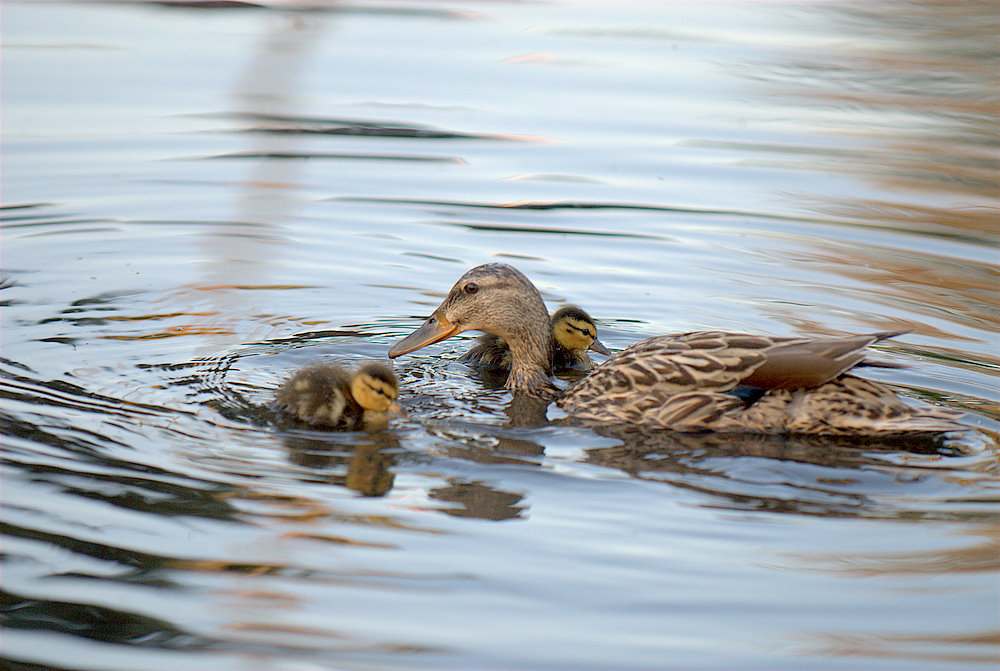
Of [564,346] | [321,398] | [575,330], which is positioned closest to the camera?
[321,398]

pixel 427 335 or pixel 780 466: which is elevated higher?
pixel 427 335

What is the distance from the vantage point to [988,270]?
25.2 ft

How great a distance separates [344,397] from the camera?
16.8ft

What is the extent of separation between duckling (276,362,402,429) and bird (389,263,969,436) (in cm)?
84

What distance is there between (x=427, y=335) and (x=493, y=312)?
0.34 metres

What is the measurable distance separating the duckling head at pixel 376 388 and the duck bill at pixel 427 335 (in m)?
0.78

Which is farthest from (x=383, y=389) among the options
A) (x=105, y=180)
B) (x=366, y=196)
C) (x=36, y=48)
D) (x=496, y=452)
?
(x=36, y=48)

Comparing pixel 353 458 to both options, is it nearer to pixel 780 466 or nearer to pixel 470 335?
pixel 780 466

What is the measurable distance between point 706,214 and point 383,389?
166 inches

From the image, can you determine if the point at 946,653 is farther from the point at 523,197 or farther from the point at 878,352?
the point at 523,197

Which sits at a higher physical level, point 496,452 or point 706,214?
point 706,214

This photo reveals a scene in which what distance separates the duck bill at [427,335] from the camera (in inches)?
234

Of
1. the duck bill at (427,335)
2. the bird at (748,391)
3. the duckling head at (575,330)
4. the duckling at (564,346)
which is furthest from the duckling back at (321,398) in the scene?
the duckling head at (575,330)

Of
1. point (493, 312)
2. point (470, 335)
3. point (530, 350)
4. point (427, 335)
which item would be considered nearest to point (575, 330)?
point (530, 350)
